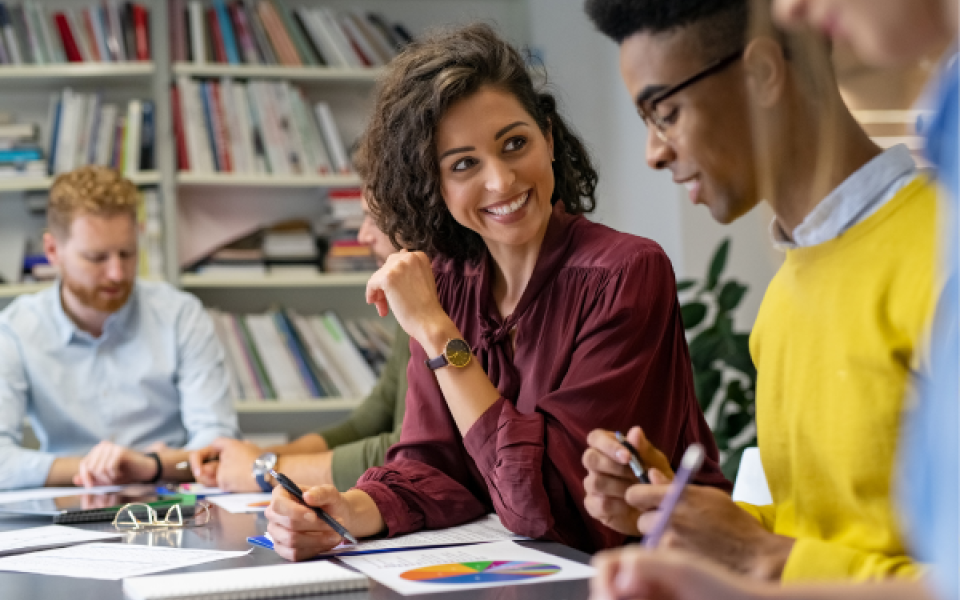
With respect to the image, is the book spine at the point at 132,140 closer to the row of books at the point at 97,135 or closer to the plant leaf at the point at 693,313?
the row of books at the point at 97,135


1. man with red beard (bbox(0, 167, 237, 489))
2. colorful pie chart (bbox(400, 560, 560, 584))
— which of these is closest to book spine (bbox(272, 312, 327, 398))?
man with red beard (bbox(0, 167, 237, 489))

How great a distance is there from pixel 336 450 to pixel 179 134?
188cm

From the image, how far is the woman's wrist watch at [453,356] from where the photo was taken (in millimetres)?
1410

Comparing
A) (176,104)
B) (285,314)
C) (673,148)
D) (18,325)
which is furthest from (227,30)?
(673,148)

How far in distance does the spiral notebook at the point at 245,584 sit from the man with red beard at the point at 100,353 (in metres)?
1.55

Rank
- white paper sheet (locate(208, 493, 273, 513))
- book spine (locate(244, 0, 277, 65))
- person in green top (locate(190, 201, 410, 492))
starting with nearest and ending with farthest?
white paper sheet (locate(208, 493, 273, 513)) < person in green top (locate(190, 201, 410, 492)) < book spine (locate(244, 0, 277, 65))

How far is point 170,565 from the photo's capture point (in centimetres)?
116

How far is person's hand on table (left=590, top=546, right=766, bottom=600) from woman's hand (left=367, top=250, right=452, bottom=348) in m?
0.92

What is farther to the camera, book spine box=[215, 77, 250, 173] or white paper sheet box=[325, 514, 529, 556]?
book spine box=[215, 77, 250, 173]

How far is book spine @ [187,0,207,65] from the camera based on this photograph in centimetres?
338

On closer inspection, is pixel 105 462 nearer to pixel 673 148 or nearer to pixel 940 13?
pixel 673 148

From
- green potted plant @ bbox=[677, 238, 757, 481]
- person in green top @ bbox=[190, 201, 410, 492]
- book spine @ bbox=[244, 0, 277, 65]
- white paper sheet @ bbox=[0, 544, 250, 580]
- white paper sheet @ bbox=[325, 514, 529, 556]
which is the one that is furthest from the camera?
book spine @ bbox=[244, 0, 277, 65]

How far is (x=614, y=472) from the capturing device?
0.97 meters

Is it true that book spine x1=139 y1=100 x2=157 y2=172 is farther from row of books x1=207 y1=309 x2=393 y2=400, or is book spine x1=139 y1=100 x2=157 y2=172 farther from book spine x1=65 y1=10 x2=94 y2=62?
row of books x1=207 y1=309 x2=393 y2=400
